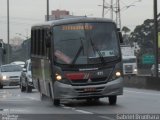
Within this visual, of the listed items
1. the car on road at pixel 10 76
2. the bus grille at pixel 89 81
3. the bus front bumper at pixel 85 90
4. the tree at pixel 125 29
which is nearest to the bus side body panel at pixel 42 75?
the bus front bumper at pixel 85 90

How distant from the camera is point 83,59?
74.8ft

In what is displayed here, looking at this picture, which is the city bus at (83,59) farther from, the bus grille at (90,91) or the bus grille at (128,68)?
the bus grille at (128,68)

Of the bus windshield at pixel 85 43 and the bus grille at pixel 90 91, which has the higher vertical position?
the bus windshield at pixel 85 43

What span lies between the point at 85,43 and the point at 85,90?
1.64 m

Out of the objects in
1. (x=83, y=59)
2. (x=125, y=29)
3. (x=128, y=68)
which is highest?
(x=125, y=29)

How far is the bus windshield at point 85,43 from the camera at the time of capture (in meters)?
22.8

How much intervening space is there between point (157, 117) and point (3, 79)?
2919 centimetres

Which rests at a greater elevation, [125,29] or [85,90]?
[125,29]

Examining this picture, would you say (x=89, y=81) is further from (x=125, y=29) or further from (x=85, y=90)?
(x=125, y=29)

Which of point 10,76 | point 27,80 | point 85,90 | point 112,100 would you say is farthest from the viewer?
point 10,76

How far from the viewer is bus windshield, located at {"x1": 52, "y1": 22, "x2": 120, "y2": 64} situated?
22.8 meters

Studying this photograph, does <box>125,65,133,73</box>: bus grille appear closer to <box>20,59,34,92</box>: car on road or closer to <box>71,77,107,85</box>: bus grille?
<box>20,59,34,92</box>: car on road

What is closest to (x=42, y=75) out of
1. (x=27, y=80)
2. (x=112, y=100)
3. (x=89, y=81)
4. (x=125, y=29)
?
(x=112, y=100)

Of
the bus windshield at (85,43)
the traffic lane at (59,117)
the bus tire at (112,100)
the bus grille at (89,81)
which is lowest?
the traffic lane at (59,117)
